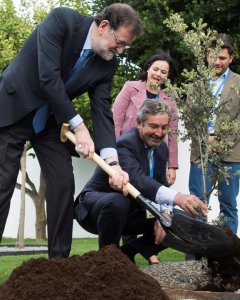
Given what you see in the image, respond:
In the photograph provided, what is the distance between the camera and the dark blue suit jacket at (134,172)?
21.1 ft

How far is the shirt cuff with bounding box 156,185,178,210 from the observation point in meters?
6.24

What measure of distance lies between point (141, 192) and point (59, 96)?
1089 mm

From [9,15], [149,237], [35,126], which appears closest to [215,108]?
[149,237]

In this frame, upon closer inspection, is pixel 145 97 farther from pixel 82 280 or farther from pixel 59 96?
pixel 82 280

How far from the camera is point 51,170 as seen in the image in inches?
244

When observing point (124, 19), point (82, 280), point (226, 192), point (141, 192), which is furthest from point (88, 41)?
point (226, 192)

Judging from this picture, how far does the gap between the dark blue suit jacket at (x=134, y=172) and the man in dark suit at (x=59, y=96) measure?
1.10 feet

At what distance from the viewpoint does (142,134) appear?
6.72 m

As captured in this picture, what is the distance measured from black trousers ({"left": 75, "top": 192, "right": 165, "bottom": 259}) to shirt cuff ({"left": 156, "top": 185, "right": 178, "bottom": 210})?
0.27 metres

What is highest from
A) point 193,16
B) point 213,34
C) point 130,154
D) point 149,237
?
point 193,16

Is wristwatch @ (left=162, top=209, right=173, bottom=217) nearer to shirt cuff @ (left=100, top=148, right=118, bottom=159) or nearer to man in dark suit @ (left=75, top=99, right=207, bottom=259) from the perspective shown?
man in dark suit @ (left=75, top=99, right=207, bottom=259)

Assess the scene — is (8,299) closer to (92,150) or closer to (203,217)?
(92,150)

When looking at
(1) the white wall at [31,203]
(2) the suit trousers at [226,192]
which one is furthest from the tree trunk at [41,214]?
(2) the suit trousers at [226,192]

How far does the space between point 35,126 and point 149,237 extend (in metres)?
1.58
